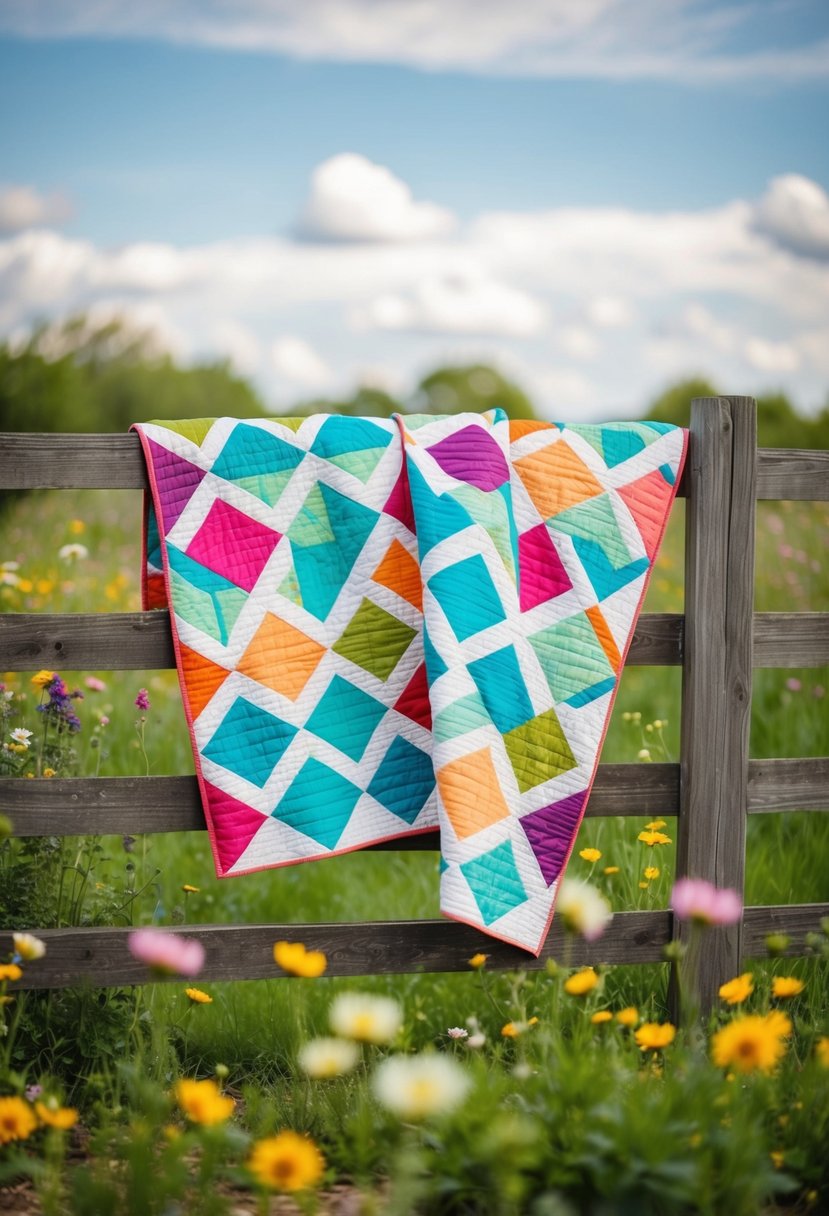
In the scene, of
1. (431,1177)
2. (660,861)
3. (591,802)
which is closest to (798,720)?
(660,861)

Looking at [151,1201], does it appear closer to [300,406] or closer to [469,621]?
[469,621]

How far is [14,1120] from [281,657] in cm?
101

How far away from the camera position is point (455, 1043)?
93.4 inches

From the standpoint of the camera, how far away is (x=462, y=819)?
2193 millimetres

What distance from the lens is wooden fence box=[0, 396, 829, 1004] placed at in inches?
88.8

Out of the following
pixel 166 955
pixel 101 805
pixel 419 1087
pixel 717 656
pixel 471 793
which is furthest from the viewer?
pixel 717 656

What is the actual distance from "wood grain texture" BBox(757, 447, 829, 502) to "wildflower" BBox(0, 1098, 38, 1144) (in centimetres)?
200

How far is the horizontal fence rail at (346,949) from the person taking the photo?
2.29 m

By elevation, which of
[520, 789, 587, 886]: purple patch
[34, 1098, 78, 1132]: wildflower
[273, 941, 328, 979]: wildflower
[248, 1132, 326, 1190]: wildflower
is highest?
[520, 789, 587, 886]: purple patch

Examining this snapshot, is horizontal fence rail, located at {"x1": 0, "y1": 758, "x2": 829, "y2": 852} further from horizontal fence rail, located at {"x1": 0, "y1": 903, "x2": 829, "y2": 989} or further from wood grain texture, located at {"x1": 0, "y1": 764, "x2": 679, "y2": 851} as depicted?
horizontal fence rail, located at {"x1": 0, "y1": 903, "x2": 829, "y2": 989}

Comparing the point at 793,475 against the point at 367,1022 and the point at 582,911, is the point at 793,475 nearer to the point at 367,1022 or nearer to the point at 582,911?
the point at 582,911

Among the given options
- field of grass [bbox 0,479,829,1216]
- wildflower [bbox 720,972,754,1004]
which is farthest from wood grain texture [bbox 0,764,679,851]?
wildflower [bbox 720,972,754,1004]

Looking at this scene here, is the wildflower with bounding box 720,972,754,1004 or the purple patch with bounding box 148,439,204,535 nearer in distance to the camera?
the wildflower with bounding box 720,972,754,1004

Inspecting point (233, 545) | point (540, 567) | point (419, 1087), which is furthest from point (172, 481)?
point (419, 1087)
